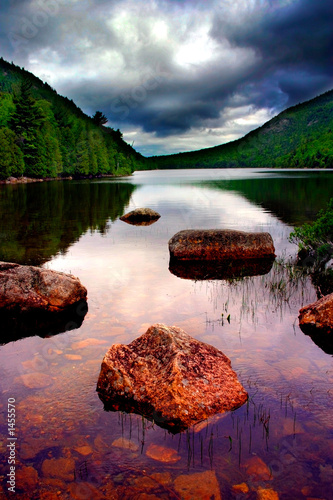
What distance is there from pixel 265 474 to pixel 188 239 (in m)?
10.6

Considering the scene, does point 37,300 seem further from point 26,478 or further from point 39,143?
point 39,143

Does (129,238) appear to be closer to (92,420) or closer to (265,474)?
(92,420)

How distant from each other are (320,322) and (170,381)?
4190 mm

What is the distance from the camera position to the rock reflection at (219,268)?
12258 mm

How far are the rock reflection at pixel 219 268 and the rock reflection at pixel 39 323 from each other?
14.5 feet

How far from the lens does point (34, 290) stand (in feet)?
29.2

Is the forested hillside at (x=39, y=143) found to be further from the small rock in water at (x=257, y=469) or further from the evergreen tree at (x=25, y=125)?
the small rock in water at (x=257, y=469)

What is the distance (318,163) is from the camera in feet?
609

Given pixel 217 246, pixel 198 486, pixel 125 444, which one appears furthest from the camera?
pixel 217 246

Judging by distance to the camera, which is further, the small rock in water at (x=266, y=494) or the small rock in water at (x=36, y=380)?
the small rock in water at (x=36, y=380)

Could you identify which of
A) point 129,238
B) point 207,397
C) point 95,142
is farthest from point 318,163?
point 207,397

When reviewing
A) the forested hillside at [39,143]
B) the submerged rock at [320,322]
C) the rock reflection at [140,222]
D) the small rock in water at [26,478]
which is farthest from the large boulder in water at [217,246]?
the forested hillside at [39,143]

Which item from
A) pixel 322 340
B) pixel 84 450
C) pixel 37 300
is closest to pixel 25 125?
pixel 37 300

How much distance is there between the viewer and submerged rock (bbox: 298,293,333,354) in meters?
7.52
